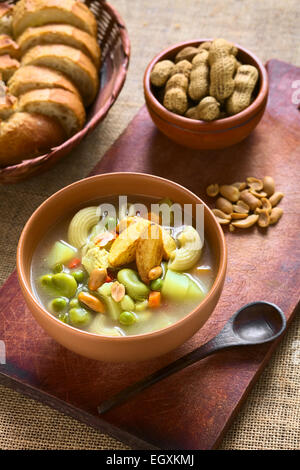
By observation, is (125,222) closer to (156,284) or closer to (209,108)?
(156,284)

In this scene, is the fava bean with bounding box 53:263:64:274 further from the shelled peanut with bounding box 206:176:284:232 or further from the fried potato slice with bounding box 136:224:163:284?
the shelled peanut with bounding box 206:176:284:232

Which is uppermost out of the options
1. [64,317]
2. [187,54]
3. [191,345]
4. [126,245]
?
[187,54]

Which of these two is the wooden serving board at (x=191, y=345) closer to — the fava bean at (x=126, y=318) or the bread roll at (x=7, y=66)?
the fava bean at (x=126, y=318)

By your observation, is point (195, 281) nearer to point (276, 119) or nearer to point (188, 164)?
point (188, 164)

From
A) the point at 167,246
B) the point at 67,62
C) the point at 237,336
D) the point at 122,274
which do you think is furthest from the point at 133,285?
the point at 67,62

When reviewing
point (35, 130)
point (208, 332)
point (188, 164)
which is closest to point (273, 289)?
point (208, 332)

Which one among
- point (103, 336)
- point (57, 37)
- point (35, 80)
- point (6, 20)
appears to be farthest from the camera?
point (6, 20)

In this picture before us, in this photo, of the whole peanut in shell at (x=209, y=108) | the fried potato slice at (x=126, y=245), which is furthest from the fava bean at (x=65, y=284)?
the whole peanut in shell at (x=209, y=108)
